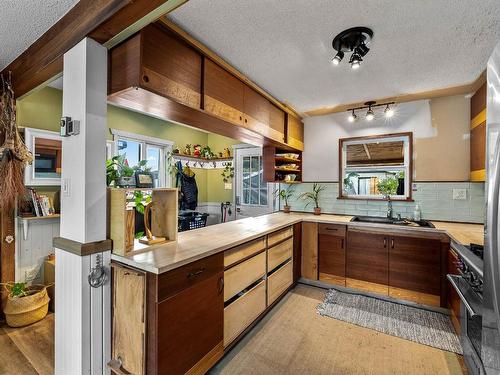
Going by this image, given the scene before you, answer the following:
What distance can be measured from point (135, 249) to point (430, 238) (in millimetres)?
2798

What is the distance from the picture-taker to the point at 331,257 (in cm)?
302

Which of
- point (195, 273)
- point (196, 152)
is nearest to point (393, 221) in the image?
point (195, 273)

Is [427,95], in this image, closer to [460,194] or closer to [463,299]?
[460,194]

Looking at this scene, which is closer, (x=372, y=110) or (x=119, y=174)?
(x=119, y=174)

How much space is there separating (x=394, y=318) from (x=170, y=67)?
301cm

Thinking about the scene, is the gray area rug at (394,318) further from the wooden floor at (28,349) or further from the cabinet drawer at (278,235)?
the wooden floor at (28,349)

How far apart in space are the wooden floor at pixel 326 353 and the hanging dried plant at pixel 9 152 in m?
2.35

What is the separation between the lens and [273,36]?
5.75ft

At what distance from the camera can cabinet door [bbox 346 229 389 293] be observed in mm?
2750

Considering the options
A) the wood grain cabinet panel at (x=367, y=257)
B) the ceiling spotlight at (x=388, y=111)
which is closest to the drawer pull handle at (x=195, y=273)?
the wood grain cabinet panel at (x=367, y=257)

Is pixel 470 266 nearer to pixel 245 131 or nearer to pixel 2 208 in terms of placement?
pixel 245 131

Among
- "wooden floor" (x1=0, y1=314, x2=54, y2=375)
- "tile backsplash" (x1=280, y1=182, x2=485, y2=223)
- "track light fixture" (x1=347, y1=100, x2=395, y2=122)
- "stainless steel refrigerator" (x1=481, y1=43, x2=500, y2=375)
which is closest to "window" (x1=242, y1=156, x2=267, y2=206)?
"tile backsplash" (x1=280, y1=182, x2=485, y2=223)

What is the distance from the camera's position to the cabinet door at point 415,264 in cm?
249

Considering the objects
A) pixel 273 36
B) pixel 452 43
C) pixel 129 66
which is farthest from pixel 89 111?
pixel 452 43
